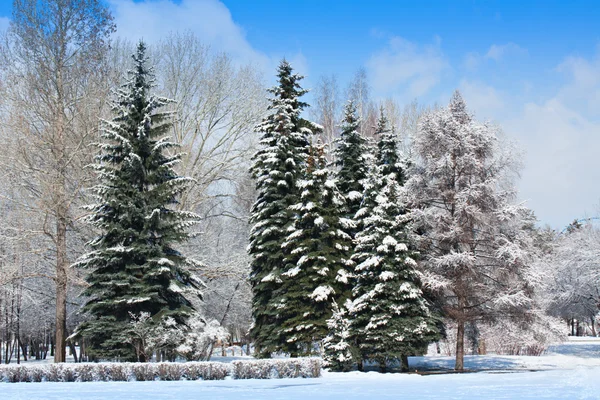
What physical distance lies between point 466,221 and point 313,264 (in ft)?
22.8

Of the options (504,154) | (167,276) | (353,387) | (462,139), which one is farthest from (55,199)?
(504,154)

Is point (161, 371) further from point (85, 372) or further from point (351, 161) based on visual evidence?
point (351, 161)

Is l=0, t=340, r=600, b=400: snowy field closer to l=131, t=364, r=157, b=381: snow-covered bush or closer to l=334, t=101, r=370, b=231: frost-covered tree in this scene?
l=131, t=364, r=157, b=381: snow-covered bush

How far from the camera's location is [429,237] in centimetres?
2509

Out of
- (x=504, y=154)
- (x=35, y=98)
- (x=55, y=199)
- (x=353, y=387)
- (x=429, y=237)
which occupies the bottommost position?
(x=353, y=387)

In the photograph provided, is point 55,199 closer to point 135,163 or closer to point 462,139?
point 135,163

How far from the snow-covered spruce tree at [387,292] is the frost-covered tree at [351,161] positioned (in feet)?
9.07

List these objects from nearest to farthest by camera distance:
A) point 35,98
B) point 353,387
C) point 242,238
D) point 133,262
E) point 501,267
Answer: point 353,387 < point 133,262 < point 501,267 < point 35,98 < point 242,238

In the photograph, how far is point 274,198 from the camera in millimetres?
26828

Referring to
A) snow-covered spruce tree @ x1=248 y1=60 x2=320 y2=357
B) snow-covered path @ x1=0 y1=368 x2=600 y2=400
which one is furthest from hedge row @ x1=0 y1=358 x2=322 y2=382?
snow-covered spruce tree @ x1=248 y1=60 x2=320 y2=357

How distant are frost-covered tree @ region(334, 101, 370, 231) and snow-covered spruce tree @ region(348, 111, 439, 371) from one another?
2.76 metres

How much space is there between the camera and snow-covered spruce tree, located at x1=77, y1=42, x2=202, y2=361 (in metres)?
22.0

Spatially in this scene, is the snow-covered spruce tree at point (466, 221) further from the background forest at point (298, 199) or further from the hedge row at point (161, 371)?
the hedge row at point (161, 371)

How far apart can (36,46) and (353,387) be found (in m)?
22.3
